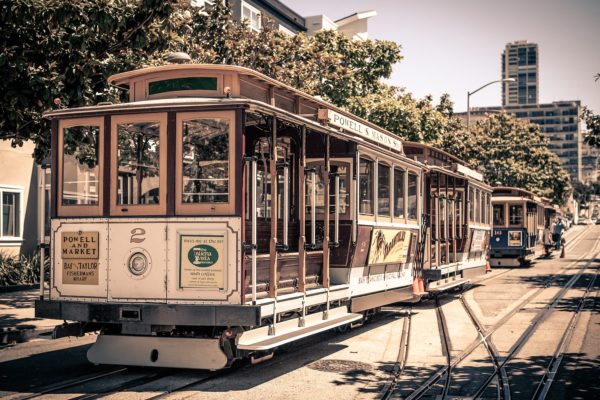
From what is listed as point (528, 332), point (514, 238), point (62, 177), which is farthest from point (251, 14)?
point (62, 177)

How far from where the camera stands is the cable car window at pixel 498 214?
31.6 metres

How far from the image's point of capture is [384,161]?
13180 millimetres

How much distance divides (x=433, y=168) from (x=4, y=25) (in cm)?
933

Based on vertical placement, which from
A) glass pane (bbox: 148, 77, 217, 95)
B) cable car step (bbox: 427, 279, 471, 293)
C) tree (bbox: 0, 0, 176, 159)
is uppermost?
tree (bbox: 0, 0, 176, 159)

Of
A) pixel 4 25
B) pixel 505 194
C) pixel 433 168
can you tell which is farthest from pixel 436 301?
pixel 505 194

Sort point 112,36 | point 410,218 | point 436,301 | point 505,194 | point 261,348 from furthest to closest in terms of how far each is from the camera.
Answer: point 505,194 → point 436,301 → point 410,218 → point 112,36 → point 261,348

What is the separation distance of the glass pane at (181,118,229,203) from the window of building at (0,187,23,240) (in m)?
14.5

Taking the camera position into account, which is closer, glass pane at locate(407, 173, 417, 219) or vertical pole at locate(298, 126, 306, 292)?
vertical pole at locate(298, 126, 306, 292)

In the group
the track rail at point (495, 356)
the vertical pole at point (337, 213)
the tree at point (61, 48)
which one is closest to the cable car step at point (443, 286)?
the track rail at point (495, 356)

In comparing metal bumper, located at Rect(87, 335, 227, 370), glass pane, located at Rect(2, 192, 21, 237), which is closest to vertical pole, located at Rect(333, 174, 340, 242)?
metal bumper, located at Rect(87, 335, 227, 370)

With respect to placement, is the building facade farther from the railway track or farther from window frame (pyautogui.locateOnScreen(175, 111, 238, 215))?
window frame (pyautogui.locateOnScreen(175, 111, 238, 215))

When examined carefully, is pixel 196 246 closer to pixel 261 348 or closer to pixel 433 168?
pixel 261 348

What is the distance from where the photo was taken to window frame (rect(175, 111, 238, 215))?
860 centimetres

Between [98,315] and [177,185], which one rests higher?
[177,185]
